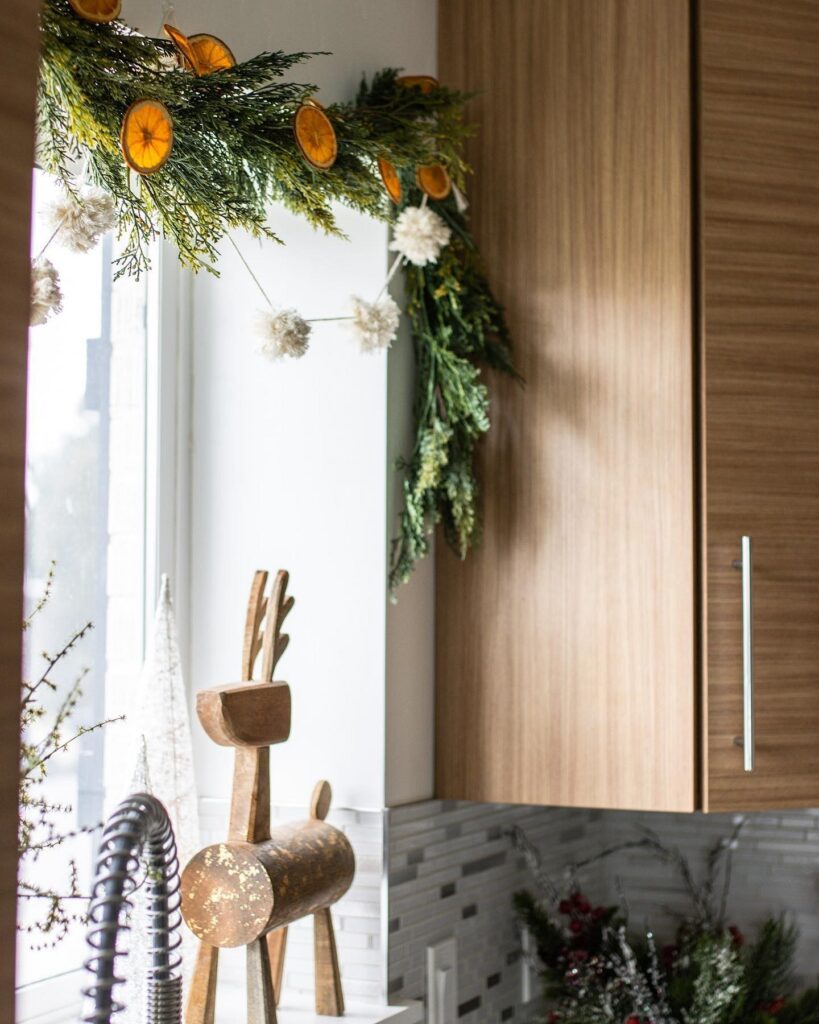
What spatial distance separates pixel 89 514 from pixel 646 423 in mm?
749

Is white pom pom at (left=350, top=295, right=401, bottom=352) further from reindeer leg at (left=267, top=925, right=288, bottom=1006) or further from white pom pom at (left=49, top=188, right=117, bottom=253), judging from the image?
reindeer leg at (left=267, top=925, right=288, bottom=1006)

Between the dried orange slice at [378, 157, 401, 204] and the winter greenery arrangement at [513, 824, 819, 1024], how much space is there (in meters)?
1.02

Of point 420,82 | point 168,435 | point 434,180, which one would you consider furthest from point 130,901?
point 420,82

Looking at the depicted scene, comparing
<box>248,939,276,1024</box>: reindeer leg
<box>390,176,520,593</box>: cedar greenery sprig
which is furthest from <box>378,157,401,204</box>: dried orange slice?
<box>248,939,276,1024</box>: reindeer leg

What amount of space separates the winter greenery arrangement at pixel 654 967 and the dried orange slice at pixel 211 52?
48.7 inches

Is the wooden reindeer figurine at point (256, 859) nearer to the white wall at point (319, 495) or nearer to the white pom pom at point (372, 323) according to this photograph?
the white wall at point (319, 495)

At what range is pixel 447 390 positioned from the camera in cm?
173

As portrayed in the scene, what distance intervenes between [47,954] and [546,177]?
1.21 metres

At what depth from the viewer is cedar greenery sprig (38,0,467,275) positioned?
117 cm

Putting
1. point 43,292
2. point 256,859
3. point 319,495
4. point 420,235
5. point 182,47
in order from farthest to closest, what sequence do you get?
point 319,495 → point 420,235 → point 256,859 → point 182,47 → point 43,292

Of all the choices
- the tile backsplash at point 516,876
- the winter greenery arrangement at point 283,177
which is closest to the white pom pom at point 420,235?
the winter greenery arrangement at point 283,177

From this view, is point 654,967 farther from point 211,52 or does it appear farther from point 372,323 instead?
point 211,52

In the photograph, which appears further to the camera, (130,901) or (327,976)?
(327,976)

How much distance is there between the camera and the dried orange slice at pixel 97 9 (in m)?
1.15
